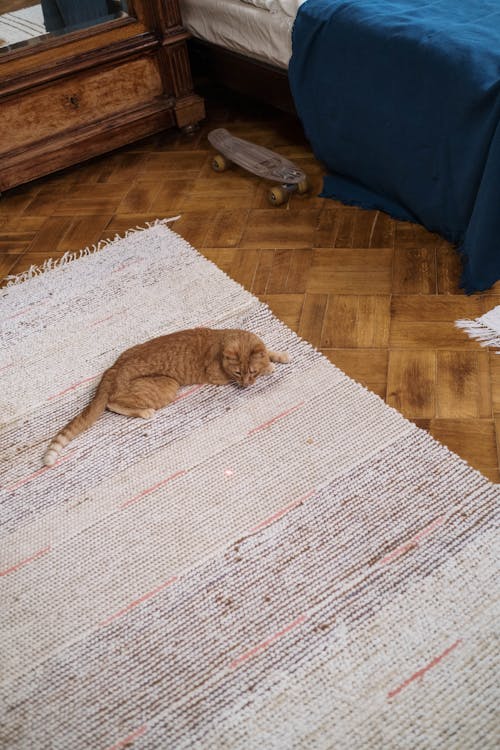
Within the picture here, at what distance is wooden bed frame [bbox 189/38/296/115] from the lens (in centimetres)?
275

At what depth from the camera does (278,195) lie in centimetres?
252

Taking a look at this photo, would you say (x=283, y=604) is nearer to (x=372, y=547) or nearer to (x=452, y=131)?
(x=372, y=547)

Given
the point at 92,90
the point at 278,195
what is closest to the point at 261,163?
the point at 278,195

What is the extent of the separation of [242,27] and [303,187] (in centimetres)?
68

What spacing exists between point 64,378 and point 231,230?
84 centimetres

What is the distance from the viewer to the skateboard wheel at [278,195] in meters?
2.53

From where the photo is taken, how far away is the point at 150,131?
9.83 feet

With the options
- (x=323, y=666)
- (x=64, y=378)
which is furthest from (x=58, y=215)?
(x=323, y=666)

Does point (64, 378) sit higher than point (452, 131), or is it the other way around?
point (452, 131)

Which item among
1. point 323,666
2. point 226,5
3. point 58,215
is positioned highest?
point 226,5

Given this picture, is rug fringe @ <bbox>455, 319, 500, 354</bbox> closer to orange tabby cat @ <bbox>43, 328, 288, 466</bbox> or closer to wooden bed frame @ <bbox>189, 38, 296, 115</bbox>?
orange tabby cat @ <bbox>43, 328, 288, 466</bbox>

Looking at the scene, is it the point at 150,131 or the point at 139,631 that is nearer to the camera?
the point at 139,631

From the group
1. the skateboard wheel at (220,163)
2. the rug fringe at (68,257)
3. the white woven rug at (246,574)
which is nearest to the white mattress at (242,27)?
the skateboard wheel at (220,163)

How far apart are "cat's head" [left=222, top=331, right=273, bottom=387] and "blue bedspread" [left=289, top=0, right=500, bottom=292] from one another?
26.9 inches
